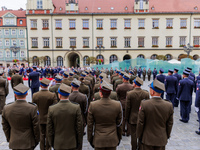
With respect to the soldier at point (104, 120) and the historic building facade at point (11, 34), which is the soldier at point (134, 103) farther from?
the historic building facade at point (11, 34)

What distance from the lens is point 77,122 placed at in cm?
316

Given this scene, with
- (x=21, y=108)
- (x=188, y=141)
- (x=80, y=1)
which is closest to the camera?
(x=21, y=108)

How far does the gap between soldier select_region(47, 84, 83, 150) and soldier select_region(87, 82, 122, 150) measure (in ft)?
0.90

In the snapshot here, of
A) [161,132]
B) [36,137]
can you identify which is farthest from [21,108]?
[161,132]

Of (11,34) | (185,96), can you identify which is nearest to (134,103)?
(185,96)

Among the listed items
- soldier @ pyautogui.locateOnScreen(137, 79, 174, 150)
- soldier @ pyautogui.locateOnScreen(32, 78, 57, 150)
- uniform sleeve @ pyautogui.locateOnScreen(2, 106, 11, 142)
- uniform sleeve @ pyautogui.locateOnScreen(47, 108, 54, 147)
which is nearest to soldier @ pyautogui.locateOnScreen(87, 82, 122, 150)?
soldier @ pyautogui.locateOnScreen(137, 79, 174, 150)

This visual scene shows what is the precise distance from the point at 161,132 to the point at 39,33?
122ft

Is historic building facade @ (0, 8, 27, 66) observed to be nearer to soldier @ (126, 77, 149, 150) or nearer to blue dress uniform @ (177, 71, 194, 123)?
blue dress uniform @ (177, 71, 194, 123)

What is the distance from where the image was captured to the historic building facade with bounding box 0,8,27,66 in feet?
140

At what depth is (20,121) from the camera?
10.2 ft

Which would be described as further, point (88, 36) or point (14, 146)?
point (88, 36)

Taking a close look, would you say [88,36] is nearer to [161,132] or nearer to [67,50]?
[67,50]

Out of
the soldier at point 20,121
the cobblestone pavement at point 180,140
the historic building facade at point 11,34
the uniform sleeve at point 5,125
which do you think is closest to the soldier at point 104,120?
the soldier at point 20,121

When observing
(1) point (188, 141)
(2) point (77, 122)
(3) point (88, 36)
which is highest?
(3) point (88, 36)
